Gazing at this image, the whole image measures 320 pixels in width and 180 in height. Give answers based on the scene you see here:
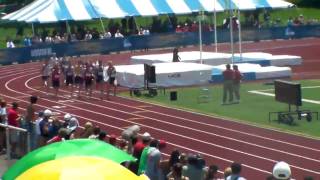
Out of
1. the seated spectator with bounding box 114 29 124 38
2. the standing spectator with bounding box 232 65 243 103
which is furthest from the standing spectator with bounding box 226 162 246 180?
the seated spectator with bounding box 114 29 124 38

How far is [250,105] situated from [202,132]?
5501mm

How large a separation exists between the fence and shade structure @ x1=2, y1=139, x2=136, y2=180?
4196cm

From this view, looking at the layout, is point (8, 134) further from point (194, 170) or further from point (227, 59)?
point (227, 59)

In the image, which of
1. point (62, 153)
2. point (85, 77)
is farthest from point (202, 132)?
point (62, 153)

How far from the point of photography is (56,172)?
7.54 metres

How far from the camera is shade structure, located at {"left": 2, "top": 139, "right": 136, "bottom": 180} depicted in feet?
28.2

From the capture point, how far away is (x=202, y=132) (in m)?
26.8

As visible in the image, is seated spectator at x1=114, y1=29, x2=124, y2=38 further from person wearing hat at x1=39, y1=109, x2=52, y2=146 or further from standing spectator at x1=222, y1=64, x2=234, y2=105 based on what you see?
person wearing hat at x1=39, y1=109, x2=52, y2=146

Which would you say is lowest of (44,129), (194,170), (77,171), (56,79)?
(56,79)

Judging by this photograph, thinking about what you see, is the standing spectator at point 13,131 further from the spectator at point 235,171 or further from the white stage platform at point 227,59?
the white stage platform at point 227,59

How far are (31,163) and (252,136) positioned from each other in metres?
17.2

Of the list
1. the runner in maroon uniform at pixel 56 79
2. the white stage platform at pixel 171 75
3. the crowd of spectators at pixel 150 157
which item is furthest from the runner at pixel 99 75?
the crowd of spectators at pixel 150 157

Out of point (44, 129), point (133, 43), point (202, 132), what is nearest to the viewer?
point (44, 129)

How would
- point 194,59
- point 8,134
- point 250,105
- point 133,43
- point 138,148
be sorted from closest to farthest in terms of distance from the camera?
1. point 138,148
2. point 8,134
3. point 250,105
4. point 194,59
5. point 133,43
